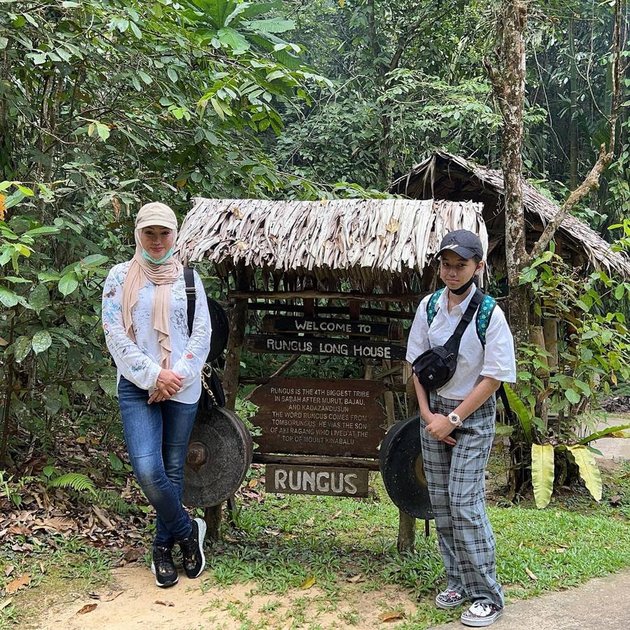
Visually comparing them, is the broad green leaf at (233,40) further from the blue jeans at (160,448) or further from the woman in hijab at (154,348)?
the blue jeans at (160,448)

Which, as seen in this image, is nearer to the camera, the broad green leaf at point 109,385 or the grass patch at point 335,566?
the grass patch at point 335,566

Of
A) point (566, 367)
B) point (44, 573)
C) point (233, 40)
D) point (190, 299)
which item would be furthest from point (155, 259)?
point (566, 367)

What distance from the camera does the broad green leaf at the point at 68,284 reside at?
3762mm

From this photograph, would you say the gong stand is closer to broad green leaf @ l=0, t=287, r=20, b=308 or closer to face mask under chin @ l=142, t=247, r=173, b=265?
face mask under chin @ l=142, t=247, r=173, b=265

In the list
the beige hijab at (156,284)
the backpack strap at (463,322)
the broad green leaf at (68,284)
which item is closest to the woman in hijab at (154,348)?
the beige hijab at (156,284)

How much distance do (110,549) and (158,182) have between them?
2723 millimetres

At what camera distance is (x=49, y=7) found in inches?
177

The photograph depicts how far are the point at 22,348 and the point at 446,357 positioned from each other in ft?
7.94

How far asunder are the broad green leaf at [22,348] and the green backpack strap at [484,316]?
2528mm

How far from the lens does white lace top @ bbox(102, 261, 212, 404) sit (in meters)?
3.48

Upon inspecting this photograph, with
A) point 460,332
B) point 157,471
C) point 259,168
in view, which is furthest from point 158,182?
point 460,332

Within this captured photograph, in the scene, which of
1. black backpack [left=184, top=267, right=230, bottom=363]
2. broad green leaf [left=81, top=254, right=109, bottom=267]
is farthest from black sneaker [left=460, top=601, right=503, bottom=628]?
broad green leaf [left=81, top=254, right=109, bottom=267]

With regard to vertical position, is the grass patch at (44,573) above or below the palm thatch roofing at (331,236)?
below

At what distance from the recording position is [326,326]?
168 inches
